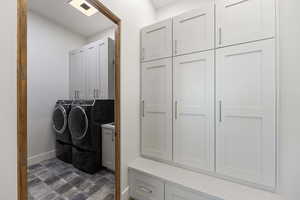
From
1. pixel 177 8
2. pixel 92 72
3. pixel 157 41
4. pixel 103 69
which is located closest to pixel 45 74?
pixel 92 72

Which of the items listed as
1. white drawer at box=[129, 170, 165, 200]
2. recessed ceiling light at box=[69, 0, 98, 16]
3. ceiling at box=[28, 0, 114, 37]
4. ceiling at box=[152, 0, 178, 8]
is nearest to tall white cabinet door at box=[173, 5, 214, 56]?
ceiling at box=[152, 0, 178, 8]

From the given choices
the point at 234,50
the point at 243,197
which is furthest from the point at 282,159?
the point at 234,50

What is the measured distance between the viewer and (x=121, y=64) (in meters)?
1.68

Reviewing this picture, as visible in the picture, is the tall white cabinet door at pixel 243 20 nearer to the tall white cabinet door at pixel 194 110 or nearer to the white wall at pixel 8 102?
the tall white cabinet door at pixel 194 110

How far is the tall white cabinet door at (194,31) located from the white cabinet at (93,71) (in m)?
0.94

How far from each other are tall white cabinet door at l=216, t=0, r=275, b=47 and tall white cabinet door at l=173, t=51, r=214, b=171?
0.87ft

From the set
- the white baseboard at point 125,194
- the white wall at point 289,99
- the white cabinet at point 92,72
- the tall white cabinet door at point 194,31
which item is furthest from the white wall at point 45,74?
the white wall at point 289,99

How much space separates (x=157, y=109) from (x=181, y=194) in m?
1.02

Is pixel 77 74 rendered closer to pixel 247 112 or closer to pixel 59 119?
pixel 59 119

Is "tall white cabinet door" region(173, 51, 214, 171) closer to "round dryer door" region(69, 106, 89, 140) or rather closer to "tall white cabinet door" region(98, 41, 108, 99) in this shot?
"tall white cabinet door" region(98, 41, 108, 99)

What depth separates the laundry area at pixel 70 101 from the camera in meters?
1.78

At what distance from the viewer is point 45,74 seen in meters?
2.10

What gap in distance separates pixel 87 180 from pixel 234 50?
2.43m

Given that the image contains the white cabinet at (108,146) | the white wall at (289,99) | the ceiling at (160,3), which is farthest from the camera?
the ceiling at (160,3)
